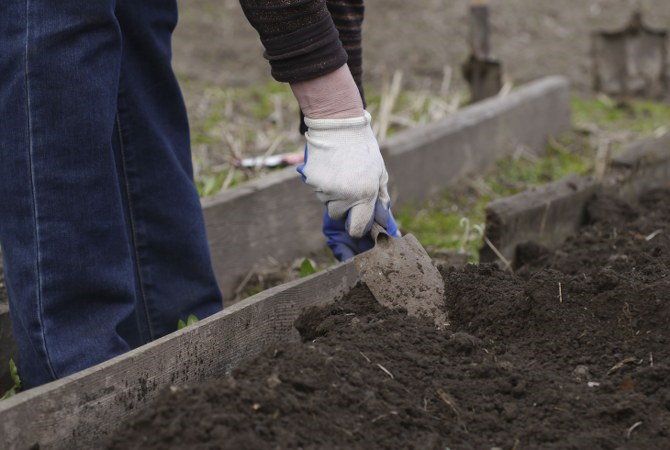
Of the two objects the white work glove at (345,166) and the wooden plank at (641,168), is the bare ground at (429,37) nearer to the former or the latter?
the wooden plank at (641,168)

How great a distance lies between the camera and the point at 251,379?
2035 mm

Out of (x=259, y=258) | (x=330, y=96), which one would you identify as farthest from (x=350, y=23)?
(x=259, y=258)

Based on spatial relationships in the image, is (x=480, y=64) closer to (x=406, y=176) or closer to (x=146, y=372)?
(x=406, y=176)

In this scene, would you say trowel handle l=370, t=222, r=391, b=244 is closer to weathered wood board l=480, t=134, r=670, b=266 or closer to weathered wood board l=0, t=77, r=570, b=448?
weathered wood board l=0, t=77, r=570, b=448

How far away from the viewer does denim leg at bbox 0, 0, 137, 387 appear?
2223 mm

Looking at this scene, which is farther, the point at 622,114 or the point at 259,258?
the point at 622,114

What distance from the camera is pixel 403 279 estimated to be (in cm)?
258

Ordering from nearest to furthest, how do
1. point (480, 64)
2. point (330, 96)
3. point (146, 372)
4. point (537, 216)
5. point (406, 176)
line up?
point (146, 372)
point (330, 96)
point (537, 216)
point (406, 176)
point (480, 64)

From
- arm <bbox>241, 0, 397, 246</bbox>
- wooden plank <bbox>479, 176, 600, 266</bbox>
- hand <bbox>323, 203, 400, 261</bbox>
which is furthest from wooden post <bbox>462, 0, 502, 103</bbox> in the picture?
arm <bbox>241, 0, 397, 246</bbox>

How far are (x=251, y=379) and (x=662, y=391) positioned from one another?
0.84 m

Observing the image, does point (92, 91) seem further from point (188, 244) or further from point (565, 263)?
point (565, 263)

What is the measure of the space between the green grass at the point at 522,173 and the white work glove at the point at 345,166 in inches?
44.2

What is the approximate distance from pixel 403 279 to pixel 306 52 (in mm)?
645

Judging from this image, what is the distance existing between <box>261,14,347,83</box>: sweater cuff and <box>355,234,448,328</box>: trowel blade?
0.52 meters
